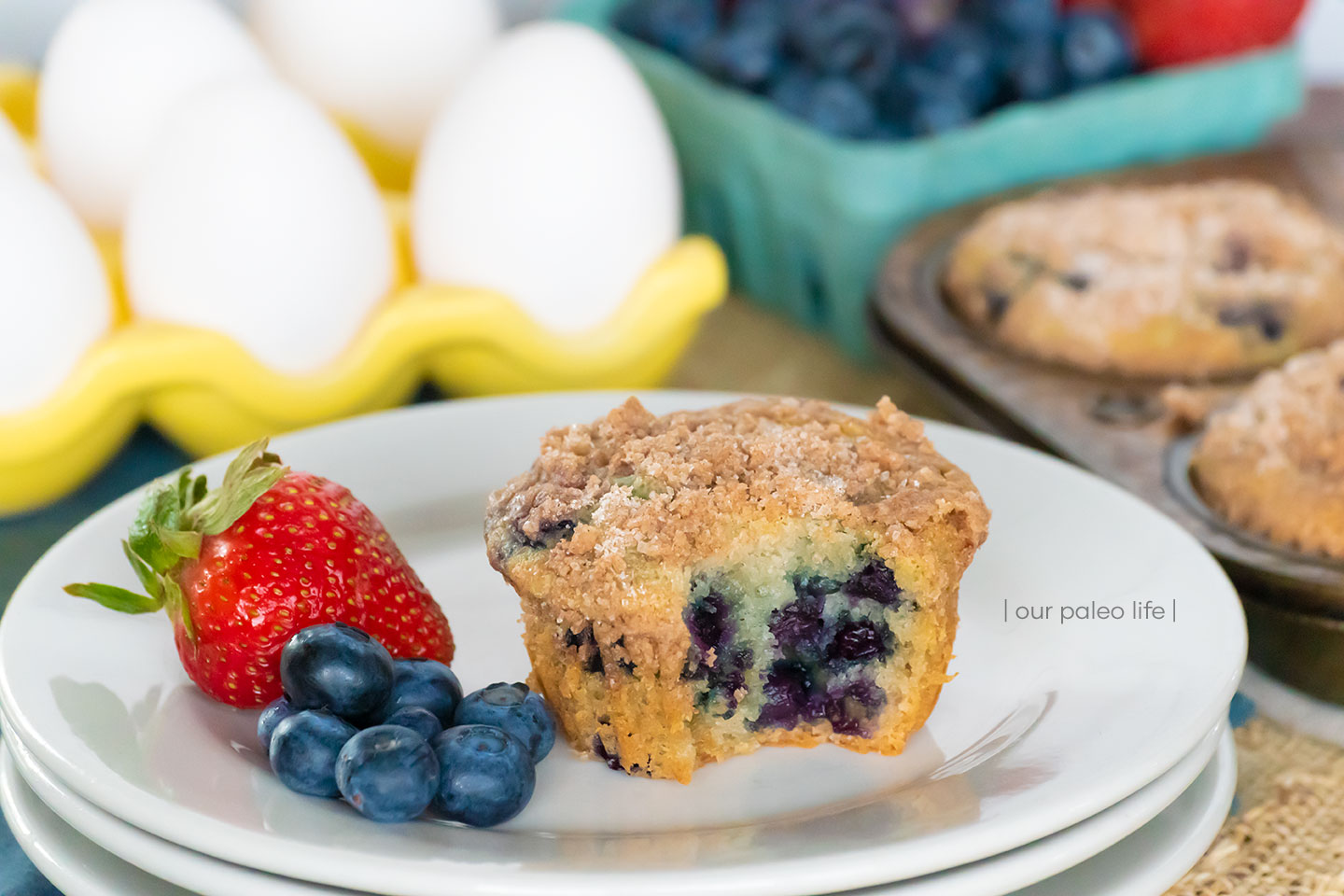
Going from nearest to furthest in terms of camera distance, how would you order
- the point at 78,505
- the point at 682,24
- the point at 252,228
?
the point at 252,228 < the point at 78,505 < the point at 682,24

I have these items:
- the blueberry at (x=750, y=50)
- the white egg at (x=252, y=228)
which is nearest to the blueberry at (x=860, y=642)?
the white egg at (x=252, y=228)

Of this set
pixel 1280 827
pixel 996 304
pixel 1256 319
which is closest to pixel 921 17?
pixel 996 304

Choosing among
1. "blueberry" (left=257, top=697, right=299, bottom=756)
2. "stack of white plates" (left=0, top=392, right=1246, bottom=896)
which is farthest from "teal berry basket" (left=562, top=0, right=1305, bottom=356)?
"blueberry" (left=257, top=697, right=299, bottom=756)

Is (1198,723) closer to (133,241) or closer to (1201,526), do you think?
(1201,526)

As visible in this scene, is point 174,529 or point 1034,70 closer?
point 174,529

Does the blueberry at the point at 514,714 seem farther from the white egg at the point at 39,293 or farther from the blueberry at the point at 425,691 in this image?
the white egg at the point at 39,293

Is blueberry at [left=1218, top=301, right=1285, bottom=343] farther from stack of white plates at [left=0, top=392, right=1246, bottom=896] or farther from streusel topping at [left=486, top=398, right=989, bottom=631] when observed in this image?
streusel topping at [left=486, top=398, right=989, bottom=631]

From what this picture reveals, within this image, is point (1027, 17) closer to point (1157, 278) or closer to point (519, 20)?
point (1157, 278)
